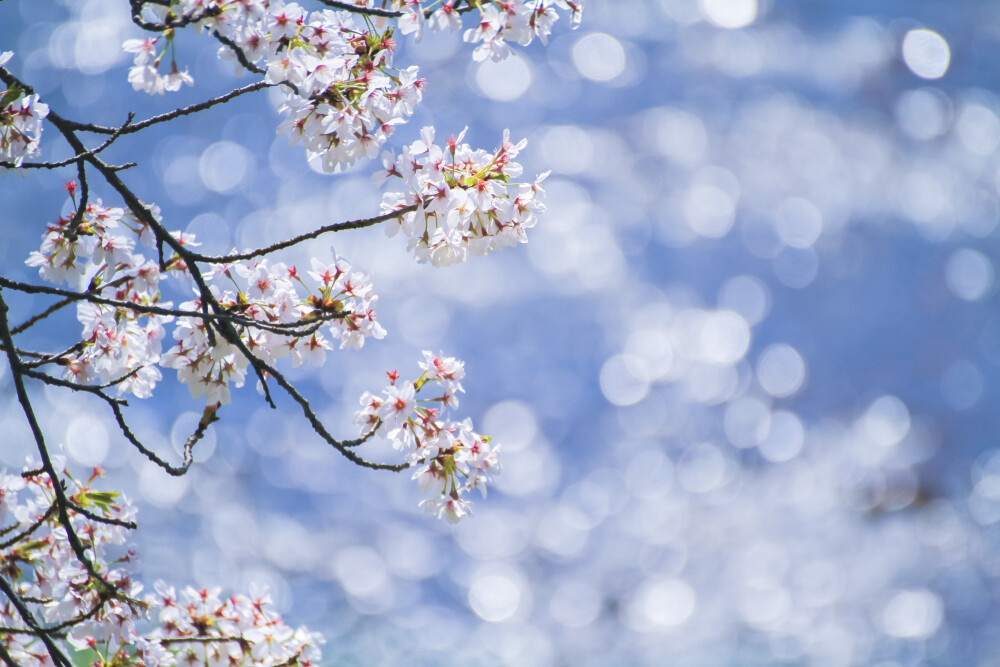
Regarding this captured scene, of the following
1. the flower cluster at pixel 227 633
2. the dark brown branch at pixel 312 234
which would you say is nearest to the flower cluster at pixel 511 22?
the dark brown branch at pixel 312 234

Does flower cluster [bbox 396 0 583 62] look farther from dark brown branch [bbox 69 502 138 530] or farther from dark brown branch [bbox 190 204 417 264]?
dark brown branch [bbox 69 502 138 530]

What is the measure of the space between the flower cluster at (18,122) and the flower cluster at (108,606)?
72 cm

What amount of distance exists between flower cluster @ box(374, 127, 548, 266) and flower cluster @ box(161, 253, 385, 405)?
20 centimetres

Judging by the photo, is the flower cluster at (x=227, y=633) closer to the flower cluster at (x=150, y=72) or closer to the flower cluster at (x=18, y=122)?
the flower cluster at (x=18, y=122)

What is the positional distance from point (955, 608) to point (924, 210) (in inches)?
220

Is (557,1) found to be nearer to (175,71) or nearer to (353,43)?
(353,43)

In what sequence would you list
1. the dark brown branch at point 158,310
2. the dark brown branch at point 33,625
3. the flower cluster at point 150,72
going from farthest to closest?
the flower cluster at point 150,72, the dark brown branch at point 33,625, the dark brown branch at point 158,310

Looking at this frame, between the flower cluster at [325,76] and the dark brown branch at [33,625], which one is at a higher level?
the flower cluster at [325,76]

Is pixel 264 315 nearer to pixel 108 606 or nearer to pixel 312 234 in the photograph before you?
pixel 312 234

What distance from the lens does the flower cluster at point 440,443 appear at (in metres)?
1.89

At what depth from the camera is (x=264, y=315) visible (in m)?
1.88

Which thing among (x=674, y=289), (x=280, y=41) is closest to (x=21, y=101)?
(x=280, y=41)

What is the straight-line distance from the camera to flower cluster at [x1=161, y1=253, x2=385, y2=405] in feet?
6.07

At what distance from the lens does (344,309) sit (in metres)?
1.86
